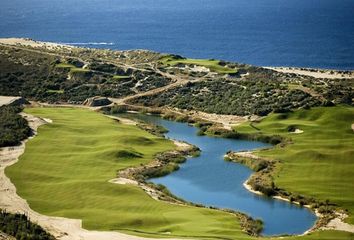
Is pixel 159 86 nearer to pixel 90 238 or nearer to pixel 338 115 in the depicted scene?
pixel 338 115

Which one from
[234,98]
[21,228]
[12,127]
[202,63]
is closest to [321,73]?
[202,63]

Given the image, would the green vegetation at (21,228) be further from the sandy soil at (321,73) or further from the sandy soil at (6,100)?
the sandy soil at (321,73)

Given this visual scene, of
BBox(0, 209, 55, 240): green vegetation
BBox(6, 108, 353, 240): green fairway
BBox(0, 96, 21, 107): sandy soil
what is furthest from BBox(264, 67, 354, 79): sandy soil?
BBox(0, 209, 55, 240): green vegetation

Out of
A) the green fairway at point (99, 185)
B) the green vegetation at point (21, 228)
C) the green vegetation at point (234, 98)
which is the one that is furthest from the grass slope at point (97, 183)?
the green vegetation at point (234, 98)

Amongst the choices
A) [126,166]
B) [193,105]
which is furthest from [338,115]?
[126,166]

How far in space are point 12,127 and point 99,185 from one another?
23.0 meters

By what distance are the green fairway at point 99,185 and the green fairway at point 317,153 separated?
948 centimetres

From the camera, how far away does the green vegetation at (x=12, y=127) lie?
235 feet

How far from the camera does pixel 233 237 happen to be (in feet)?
148

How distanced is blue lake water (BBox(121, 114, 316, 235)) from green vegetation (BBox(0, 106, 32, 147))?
16831mm

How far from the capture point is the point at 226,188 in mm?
60812

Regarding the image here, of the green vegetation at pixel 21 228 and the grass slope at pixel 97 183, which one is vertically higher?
the grass slope at pixel 97 183

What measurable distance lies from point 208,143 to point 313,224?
26974mm

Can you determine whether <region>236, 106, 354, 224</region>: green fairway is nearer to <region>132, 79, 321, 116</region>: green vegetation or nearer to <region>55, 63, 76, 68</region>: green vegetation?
<region>132, 79, 321, 116</region>: green vegetation
